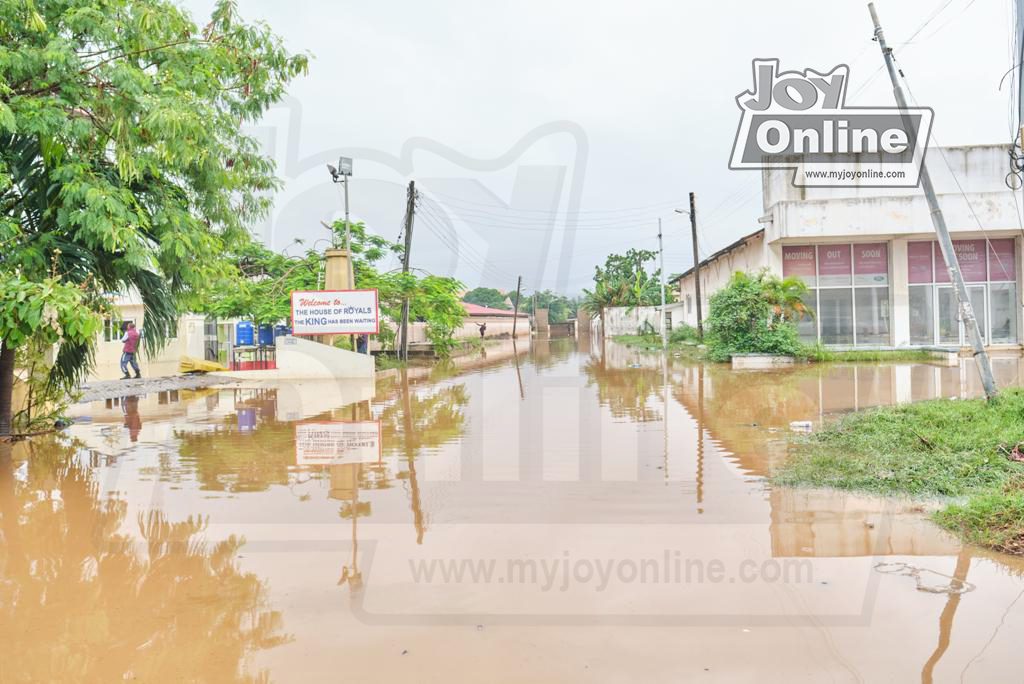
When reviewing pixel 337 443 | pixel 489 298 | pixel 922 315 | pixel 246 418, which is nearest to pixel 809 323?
pixel 922 315

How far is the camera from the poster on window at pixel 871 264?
81.0 feet

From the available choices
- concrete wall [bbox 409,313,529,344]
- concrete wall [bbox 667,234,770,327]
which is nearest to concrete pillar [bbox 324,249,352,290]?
concrete wall [bbox 667,234,770,327]

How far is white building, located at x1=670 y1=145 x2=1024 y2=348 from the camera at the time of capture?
23453 mm

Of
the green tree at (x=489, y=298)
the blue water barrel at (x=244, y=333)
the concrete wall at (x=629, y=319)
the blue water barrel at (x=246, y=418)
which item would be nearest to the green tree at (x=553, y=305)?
the green tree at (x=489, y=298)

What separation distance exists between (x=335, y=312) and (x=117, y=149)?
13.4 meters

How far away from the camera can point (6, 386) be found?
988 centimetres

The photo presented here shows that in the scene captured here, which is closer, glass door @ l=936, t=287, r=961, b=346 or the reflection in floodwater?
the reflection in floodwater

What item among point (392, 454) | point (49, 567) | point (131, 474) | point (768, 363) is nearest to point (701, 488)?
point (392, 454)

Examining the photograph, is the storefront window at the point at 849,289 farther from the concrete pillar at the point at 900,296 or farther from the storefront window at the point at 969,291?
the storefront window at the point at 969,291

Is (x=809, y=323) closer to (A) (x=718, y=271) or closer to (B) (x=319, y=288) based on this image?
(A) (x=718, y=271)

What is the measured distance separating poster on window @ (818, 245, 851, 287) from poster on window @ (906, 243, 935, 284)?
2.03 meters

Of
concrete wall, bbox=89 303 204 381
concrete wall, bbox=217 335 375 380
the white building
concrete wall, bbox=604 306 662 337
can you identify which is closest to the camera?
concrete wall, bbox=217 335 375 380

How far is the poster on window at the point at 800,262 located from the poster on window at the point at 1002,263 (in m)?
5.97

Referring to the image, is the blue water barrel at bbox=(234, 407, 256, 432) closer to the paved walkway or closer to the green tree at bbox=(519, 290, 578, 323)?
the paved walkway
